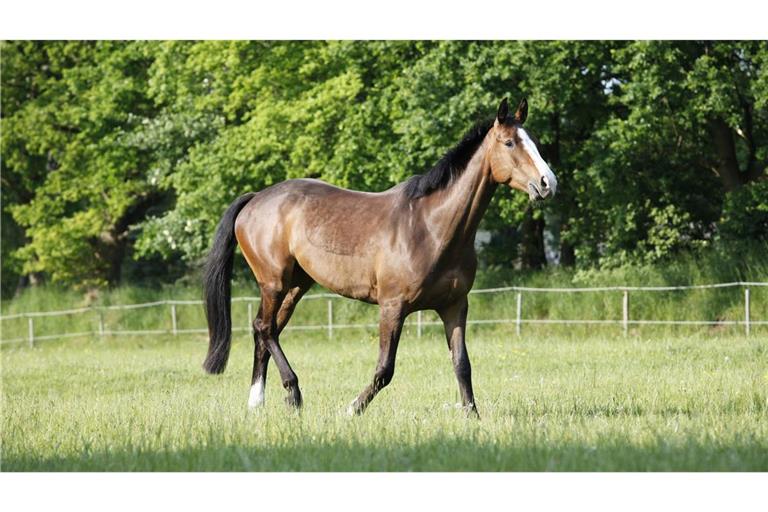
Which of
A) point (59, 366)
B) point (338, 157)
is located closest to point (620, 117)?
point (338, 157)

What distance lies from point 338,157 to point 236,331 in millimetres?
5400

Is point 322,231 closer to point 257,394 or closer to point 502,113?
point 257,394

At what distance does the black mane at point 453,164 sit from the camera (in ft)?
28.8

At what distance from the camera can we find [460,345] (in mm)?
8867

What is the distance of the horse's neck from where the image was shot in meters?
8.66

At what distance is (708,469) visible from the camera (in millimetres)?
6180

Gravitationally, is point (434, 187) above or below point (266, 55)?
below

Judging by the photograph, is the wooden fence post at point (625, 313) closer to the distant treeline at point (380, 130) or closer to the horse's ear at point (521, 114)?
the distant treeline at point (380, 130)

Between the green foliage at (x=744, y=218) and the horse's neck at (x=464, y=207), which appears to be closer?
the horse's neck at (x=464, y=207)

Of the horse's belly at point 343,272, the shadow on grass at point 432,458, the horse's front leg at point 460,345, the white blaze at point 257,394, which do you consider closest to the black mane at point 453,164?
the horse's belly at point 343,272

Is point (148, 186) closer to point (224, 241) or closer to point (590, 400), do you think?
point (224, 241)

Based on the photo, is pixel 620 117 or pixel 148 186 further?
pixel 148 186

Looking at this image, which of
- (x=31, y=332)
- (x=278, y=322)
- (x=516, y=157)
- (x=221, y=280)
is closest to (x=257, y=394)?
(x=278, y=322)

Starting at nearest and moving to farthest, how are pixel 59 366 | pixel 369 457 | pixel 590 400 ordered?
pixel 369 457, pixel 590 400, pixel 59 366
